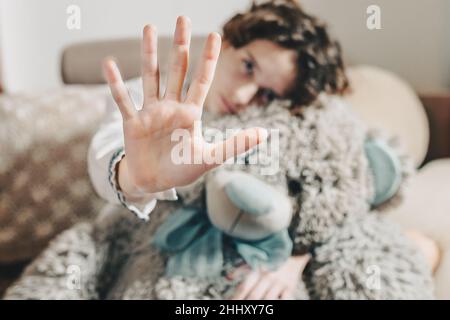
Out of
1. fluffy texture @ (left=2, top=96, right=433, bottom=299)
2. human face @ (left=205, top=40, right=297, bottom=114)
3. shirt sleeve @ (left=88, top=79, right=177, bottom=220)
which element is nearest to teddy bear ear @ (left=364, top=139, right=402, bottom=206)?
fluffy texture @ (left=2, top=96, right=433, bottom=299)

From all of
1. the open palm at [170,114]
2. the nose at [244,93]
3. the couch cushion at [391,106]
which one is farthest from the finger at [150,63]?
the couch cushion at [391,106]

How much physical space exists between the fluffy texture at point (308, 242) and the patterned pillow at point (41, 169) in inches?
6.5

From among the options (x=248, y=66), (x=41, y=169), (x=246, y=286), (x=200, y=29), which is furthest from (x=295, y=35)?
(x=41, y=169)

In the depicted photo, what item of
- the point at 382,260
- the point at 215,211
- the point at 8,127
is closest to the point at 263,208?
the point at 215,211

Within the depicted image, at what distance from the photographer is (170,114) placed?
425 millimetres

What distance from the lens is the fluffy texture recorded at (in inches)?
23.0

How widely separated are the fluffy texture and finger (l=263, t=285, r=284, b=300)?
0.9 inches

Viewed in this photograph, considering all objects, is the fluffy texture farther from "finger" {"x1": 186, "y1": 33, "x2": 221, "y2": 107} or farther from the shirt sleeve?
"finger" {"x1": 186, "y1": 33, "x2": 221, "y2": 107}

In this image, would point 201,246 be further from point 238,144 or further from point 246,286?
point 238,144

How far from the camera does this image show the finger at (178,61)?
414 mm

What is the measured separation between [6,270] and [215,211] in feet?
1.37

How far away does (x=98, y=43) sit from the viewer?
920 millimetres

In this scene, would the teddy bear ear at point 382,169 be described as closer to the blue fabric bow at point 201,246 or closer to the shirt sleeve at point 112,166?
the blue fabric bow at point 201,246
